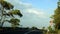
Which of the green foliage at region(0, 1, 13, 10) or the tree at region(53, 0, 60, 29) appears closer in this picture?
the green foliage at region(0, 1, 13, 10)

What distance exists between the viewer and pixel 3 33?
25.1 metres

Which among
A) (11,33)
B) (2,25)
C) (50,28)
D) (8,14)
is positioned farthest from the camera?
(50,28)

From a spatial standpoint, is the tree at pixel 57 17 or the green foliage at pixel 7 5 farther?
the tree at pixel 57 17

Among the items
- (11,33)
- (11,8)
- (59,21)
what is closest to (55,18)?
(59,21)

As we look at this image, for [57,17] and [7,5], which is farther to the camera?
[57,17]

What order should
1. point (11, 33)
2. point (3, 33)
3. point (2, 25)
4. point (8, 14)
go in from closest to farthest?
point (3, 33) < point (11, 33) < point (2, 25) < point (8, 14)

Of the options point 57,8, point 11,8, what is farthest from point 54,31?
point 11,8

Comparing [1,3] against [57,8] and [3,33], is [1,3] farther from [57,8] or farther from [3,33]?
[57,8]

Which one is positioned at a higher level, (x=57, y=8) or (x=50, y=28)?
(x=57, y=8)

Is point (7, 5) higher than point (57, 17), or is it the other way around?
point (7, 5)

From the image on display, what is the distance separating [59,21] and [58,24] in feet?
2.84

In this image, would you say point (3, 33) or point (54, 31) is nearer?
point (3, 33)

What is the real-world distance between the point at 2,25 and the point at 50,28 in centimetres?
1940

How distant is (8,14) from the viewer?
35688mm
